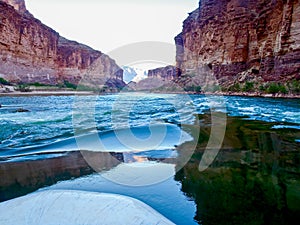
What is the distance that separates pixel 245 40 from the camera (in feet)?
154

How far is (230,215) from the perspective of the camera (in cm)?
200

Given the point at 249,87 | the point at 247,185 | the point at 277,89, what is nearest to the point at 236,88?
the point at 249,87

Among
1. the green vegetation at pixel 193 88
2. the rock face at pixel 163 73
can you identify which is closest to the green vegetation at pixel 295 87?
the green vegetation at pixel 193 88

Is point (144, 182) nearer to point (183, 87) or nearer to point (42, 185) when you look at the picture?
point (42, 185)

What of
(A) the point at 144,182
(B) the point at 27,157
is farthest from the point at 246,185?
(B) the point at 27,157

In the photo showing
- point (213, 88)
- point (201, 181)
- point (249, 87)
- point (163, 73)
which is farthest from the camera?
point (163, 73)

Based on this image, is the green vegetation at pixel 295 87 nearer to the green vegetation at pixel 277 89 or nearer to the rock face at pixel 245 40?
the green vegetation at pixel 277 89

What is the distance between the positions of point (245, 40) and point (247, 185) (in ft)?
164

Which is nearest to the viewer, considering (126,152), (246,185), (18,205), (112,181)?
(18,205)

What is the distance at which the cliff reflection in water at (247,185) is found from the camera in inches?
78.9

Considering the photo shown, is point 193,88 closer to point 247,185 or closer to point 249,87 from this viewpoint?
point 249,87

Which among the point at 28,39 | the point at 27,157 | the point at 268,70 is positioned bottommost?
the point at 27,157

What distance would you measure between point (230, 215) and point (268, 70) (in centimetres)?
3666

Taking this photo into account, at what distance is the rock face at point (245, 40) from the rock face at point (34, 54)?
1407 inches
